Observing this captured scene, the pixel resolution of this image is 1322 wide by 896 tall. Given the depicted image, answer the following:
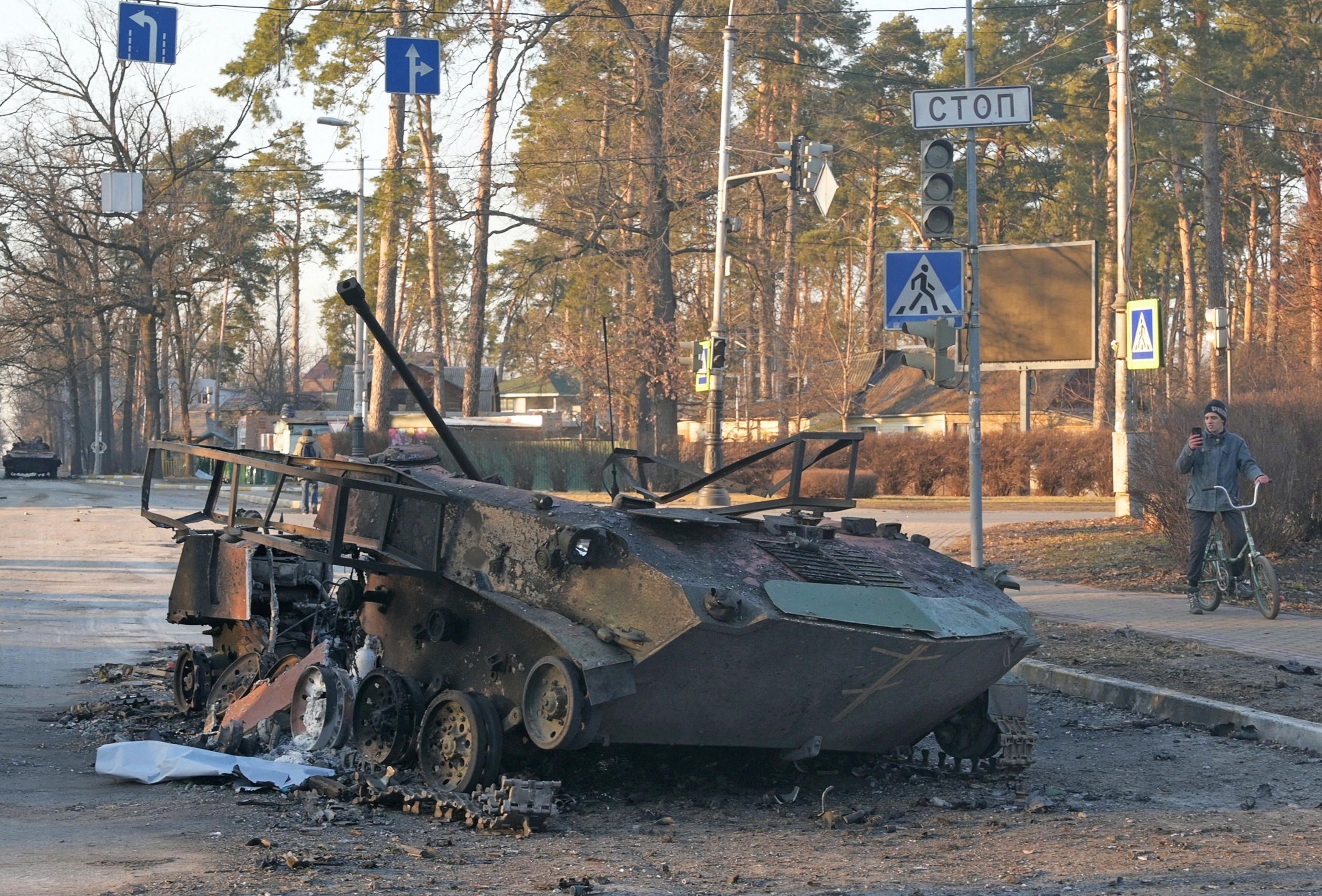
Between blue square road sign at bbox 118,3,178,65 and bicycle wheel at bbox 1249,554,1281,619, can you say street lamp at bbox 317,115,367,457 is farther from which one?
bicycle wheel at bbox 1249,554,1281,619

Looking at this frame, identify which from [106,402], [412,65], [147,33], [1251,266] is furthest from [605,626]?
[106,402]

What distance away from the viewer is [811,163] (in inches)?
958

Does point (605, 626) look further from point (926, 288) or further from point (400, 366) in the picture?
point (926, 288)

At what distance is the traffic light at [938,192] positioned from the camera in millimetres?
12711

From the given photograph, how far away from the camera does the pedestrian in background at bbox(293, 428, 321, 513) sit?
956 cm

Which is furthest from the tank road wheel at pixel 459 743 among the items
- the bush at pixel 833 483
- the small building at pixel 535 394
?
the small building at pixel 535 394

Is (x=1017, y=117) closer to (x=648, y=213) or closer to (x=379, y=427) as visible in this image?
(x=648, y=213)

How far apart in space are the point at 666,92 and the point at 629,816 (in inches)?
1085

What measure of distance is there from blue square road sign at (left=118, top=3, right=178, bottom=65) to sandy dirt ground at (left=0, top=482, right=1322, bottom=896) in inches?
539

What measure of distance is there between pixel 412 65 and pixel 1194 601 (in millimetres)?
15035

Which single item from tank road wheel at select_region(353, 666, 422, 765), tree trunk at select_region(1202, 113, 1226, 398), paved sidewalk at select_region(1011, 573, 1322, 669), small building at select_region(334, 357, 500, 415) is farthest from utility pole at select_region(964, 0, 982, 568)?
small building at select_region(334, 357, 500, 415)

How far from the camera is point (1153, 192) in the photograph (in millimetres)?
51375

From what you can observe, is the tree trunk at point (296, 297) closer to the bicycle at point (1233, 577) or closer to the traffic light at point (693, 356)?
the traffic light at point (693, 356)

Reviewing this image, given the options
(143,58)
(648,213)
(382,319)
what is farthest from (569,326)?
(143,58)
